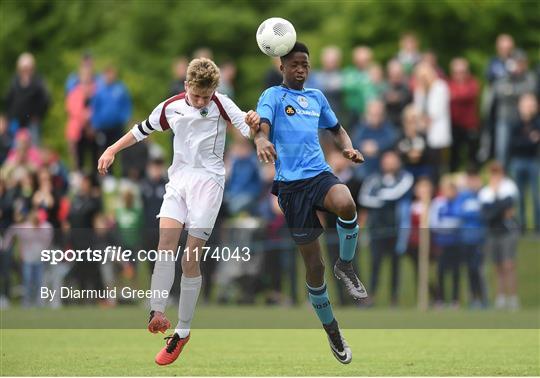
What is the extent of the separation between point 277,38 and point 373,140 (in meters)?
10.6

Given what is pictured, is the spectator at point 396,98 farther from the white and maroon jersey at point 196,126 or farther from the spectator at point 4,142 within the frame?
the white and maroon jersey at point 196,126

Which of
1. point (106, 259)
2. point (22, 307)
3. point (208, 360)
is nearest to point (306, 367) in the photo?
point (208, 360)

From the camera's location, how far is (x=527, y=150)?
2302cm

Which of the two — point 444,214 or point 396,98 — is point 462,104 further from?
point 444,214

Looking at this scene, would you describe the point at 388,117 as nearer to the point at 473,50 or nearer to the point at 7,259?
the point at 7,259

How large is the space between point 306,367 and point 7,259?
328 inches

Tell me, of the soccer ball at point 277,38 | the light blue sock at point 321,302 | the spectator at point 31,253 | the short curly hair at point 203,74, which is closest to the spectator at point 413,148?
the spectator at point 31,253

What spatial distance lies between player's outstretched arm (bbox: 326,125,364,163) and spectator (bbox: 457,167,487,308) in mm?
8380

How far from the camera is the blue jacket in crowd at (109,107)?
2455cm

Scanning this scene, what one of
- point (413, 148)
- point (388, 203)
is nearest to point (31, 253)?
point (388, 203)

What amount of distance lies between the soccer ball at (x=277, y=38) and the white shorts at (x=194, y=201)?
1.37 meters

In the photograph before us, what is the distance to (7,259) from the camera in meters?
20.5

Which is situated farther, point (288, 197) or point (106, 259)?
point (106, 259)

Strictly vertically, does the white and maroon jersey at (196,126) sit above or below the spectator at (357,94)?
above
